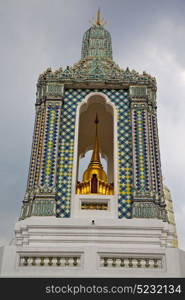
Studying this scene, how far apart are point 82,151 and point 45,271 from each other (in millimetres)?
7185

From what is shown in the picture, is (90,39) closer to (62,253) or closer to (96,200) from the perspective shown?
(96,200)

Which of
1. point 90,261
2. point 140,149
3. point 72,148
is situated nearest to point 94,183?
point 72,148

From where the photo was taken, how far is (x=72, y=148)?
31.5 ft

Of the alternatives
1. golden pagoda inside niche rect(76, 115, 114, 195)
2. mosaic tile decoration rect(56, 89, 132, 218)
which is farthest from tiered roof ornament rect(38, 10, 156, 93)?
golden pagoda inside niche rect(76, 115, 114, 195)

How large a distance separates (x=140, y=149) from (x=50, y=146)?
2.22 metres

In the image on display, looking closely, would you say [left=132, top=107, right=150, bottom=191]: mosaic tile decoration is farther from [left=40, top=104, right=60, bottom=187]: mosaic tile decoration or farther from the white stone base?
the white stone base

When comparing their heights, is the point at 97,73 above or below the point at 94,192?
above

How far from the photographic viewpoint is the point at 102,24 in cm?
1391

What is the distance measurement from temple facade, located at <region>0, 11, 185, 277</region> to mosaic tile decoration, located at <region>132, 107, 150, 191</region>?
24 mm

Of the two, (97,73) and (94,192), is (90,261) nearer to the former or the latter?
Result: (94,192)

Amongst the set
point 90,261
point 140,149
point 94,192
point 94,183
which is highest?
point 140,149

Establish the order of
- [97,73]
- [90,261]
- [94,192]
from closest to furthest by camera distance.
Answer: [90,261] < [94,192] < [97,73]

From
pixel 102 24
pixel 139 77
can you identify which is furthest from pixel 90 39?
pixel 139 77

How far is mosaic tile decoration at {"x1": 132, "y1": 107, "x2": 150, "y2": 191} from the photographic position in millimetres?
8992
